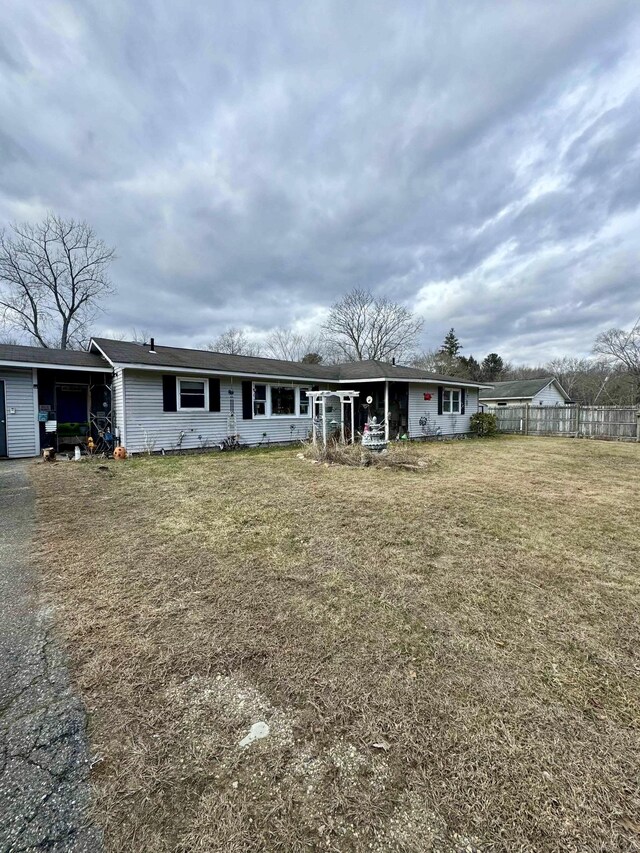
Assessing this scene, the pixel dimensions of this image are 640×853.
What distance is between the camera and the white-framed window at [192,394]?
34.7 feet

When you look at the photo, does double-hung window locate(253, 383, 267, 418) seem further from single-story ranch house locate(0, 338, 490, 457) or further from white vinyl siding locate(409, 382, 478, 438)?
white vinyl siding locate(409, 382, 478, 438)

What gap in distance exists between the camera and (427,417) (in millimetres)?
15320

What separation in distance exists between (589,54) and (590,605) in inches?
413

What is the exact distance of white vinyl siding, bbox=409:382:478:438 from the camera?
14961mm

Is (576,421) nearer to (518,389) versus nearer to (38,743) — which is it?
Answer: (518,389)

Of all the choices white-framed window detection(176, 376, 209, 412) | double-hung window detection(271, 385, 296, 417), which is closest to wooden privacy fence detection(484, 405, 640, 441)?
double-hung window detection(271, 385, 296, 417)

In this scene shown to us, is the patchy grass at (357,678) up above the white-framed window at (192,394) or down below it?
below

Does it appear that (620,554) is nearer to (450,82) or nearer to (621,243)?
(450,82)

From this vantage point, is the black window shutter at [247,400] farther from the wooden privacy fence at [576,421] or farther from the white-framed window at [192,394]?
the wooden privacy fence at [576,421]

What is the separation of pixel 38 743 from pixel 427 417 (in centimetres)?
1512

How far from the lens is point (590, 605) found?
8.70 ft

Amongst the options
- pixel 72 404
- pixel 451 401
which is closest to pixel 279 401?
pixel 72 404

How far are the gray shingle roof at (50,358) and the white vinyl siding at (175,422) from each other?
1.68m

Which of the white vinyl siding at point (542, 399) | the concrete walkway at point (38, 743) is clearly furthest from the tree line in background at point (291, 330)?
the concrete walkway at point (38, 743)
